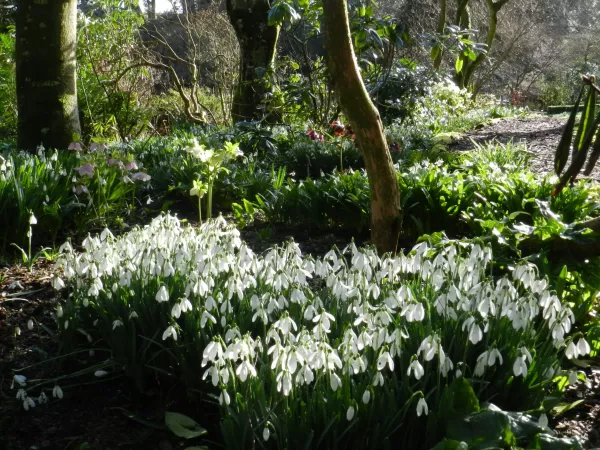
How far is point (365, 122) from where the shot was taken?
342 centimetres

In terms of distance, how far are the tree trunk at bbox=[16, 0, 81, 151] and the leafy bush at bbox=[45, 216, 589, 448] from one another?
3.07m

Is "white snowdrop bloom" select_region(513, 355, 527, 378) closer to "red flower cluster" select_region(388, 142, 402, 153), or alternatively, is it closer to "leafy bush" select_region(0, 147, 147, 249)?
"leafy bush" select_region(0, 147, 147, 249)

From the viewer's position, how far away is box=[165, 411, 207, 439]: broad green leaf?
1.98 metres

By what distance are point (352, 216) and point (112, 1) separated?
823 cm

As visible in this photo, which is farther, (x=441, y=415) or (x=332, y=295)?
(x=332, y=295)

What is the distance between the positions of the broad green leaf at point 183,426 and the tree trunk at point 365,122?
72.1 inches

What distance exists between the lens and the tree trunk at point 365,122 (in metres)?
3.26

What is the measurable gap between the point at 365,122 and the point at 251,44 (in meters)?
6.84

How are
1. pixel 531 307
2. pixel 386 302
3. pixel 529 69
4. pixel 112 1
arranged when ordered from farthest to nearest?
pixel 529 69
pixel 112 1
pixel 386 302
pixel 531 307

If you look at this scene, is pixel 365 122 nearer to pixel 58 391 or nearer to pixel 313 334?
pixel 313 334

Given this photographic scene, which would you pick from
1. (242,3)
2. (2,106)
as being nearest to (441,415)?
(242,3)

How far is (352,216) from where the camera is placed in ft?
15.5

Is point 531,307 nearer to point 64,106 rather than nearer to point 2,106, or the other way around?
point 64,106

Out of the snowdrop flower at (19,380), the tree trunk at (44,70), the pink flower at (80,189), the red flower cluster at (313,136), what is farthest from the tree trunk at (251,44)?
the snowdrop flower at (19,380)
